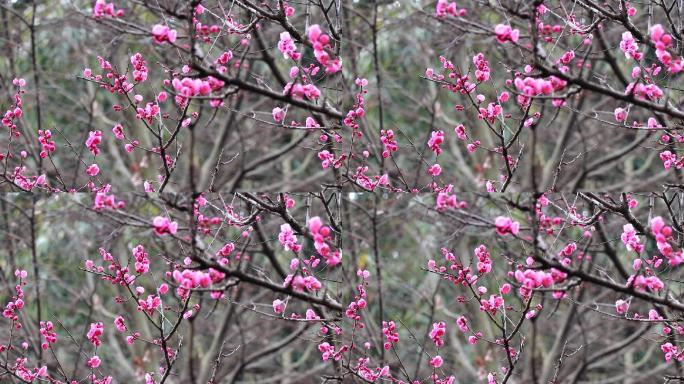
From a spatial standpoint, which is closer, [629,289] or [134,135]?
[629,289]

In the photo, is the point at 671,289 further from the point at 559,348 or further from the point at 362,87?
the point at 362,87

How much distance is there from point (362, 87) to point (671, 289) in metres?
1.01

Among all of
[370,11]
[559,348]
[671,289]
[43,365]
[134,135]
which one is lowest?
[43,365]

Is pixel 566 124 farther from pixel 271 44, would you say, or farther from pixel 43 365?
pixel 43 365

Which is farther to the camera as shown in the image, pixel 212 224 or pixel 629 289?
pixel 212 224

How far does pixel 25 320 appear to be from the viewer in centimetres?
196

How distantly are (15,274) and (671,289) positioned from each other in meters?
1.74

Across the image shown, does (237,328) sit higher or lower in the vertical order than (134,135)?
lower

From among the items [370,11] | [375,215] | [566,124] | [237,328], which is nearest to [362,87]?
[370,11]

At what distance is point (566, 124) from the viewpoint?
2152 mm

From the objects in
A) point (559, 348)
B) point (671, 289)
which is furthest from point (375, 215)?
point (671, 289)

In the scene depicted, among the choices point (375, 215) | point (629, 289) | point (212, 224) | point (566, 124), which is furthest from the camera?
point (566, 124)

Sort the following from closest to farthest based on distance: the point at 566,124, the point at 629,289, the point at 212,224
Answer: the point at 629,289, the point at 212,224, the point at 566,124

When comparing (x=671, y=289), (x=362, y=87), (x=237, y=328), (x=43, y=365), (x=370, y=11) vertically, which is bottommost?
(x=43, y=365)
